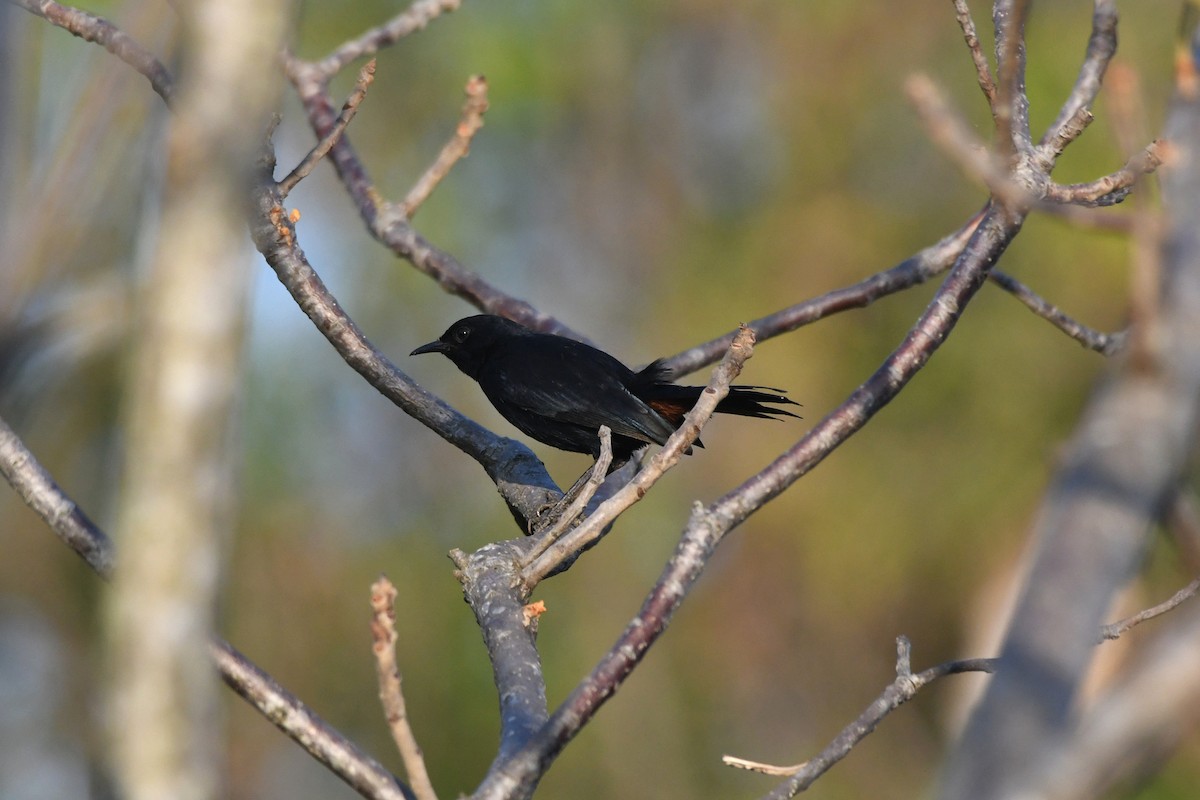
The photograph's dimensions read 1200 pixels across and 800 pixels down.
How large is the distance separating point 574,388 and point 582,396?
77 mm

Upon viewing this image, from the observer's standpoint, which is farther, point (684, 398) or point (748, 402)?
point (684, 398)

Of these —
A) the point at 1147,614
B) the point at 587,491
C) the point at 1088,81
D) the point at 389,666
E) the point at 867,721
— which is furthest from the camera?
the point at 1088,81

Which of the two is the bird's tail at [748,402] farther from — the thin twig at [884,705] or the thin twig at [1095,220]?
the thin twig at [1095,220]

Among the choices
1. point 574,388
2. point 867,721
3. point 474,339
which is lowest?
point 867,721

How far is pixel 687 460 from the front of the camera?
44.7 ft

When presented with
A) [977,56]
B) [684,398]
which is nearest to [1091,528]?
[977,56]

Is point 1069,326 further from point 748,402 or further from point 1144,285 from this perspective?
point 1144,285

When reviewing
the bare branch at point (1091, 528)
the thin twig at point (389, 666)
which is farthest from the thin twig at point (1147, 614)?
the thin twig at point (389, 666)

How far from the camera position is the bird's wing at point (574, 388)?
523cm

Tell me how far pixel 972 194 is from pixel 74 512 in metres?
12.0

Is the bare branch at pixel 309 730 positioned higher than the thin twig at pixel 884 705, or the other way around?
the thin twig at pixel 884 705

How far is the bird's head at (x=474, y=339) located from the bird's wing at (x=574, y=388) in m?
0.33

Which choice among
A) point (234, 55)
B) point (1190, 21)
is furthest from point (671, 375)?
point (234, 55)

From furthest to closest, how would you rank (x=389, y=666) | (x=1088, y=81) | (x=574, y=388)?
(x=574, y=388)
(x=1088, y=81)
(x=389, y=666)
